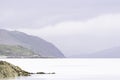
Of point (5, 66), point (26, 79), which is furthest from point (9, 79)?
point (5, 66)

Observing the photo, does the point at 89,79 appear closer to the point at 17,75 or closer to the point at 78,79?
the point at 78,79

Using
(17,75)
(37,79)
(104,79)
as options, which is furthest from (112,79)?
(17,75)

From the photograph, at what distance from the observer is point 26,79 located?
9781cm

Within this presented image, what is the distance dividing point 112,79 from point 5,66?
72.5 feet

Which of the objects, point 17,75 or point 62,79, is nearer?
point 62,79

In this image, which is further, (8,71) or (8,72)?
(8,71)

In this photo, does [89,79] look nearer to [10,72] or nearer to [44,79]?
[44,79]

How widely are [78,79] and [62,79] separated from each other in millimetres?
3586

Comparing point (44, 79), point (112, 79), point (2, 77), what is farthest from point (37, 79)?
point (112, 79)

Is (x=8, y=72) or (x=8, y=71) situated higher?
(x=8, y=71)

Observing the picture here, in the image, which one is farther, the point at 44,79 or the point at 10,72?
the point at 10,72

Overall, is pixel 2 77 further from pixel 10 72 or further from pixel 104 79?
pixel 104 79

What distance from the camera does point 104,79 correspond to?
100 m

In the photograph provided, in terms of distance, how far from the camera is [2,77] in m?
102
